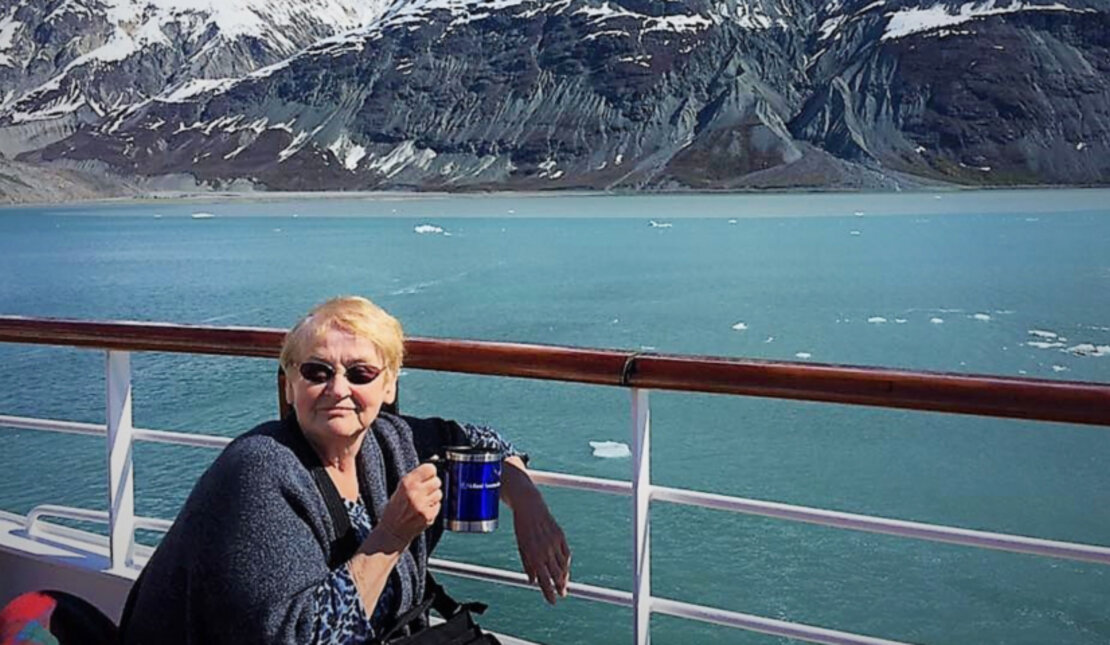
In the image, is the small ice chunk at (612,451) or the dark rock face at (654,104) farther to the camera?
the dark rock face at (654,104)

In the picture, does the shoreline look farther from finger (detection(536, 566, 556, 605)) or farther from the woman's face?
the woman's face

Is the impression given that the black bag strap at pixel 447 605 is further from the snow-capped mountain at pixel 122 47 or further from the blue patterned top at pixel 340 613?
the snow-capped mountain at pixel 122 47

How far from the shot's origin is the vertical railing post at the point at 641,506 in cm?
141

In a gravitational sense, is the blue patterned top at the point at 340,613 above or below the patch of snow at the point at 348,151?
above

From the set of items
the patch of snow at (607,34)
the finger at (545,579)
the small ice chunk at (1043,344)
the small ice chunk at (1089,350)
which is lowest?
the small ice chunk at (1043,344)

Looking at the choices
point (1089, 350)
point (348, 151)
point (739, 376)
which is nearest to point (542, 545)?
point (739, 376)

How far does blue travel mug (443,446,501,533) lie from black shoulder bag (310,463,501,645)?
80mm

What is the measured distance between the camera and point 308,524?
1078 mm

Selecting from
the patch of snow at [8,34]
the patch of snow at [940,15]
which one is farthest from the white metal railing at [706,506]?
the patch of snow at [8,34]

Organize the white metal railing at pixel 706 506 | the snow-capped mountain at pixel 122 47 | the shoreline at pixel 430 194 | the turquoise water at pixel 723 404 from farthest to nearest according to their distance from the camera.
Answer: the snow-capped mountain at pixel 122 47
the shoreline at pixel 430 194
the turquoise water at pixel 723 404
the white metal railing at pixel 706 506

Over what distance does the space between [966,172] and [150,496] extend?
105m

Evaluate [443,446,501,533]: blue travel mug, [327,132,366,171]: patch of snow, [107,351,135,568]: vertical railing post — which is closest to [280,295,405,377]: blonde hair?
[443,446,501,533]: blue travel mug

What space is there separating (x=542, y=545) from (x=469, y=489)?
0.20 meters

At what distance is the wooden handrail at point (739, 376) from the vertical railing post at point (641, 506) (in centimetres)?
4
